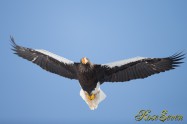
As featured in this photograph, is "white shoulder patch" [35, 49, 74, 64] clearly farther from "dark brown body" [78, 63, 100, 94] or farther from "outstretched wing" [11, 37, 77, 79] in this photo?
"dark brown body" [78, 63, 100, 94]

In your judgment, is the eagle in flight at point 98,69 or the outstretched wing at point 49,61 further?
the outstretched wing at point 49,61

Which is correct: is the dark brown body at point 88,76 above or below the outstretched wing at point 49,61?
below

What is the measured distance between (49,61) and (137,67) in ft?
6.09

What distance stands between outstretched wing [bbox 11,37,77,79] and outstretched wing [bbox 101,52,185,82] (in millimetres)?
690

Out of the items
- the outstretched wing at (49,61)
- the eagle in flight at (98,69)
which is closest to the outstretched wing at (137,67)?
the eagle in flight at (98,69)

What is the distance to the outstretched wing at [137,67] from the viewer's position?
8.54 m

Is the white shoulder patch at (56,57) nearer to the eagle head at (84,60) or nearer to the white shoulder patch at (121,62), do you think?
the eagle head at (84,60)

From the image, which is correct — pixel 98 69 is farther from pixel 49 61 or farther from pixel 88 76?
pixel 49 61

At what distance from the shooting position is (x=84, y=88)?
342 inches

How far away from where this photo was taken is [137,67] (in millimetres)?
8633

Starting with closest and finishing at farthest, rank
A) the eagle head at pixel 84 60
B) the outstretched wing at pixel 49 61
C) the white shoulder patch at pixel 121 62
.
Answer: the eagle head at pixel 84 60, the white shoulder patch at pixel 121 62, the outstretched wing at pixel 49 61

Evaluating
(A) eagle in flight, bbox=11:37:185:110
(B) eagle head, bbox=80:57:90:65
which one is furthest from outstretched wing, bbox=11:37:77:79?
(B) eagle head, bbox=80:57:90:65

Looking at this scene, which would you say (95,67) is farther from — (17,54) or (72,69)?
(17,54)

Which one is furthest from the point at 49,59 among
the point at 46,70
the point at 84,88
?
the point at 84,88
